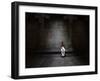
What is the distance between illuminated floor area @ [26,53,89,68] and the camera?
6.86ft

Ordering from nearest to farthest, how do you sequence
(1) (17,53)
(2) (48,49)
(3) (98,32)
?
(1) (17,53)
(2) (48,49)
(3) (98,32)

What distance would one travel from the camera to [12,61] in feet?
6.73

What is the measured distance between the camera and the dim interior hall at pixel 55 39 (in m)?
2.08

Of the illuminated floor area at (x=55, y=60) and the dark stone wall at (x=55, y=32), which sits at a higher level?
the dark stone wall at (x=55, y=32)

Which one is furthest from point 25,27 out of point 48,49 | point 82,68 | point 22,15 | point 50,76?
point 82,68

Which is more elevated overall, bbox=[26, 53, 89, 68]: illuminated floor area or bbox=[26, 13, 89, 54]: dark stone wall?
bbox=[26, 13, 89, 54]: dark stone wall

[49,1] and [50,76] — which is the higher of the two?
[49,1]

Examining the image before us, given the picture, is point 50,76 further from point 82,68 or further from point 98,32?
point 98,32

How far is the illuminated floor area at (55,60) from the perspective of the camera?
2092 millimetres

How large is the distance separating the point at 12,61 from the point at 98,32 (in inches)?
27.2

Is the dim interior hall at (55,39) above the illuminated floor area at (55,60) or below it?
above

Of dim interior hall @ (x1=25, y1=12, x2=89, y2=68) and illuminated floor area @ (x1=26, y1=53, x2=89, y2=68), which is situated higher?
dim interior hall @ (x1=25, y1=12, x2=89, y2=68)

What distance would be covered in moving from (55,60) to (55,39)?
143 mm

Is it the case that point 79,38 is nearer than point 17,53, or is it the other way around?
point 17,53
